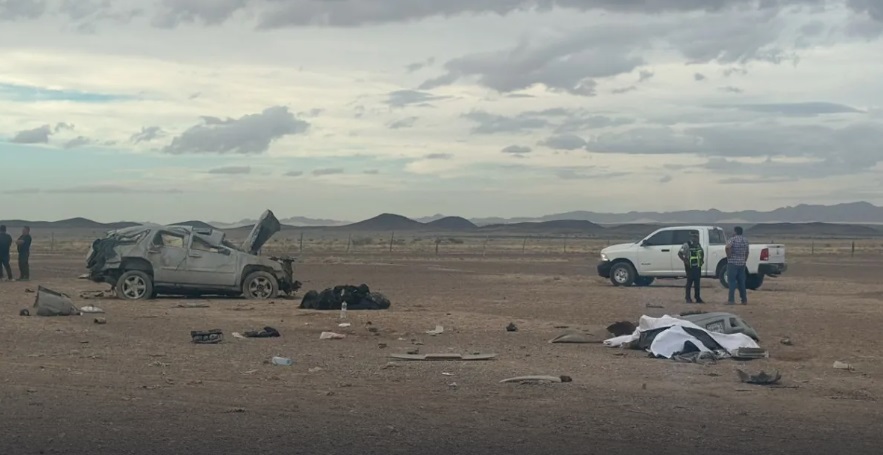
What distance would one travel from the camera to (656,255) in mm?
30078

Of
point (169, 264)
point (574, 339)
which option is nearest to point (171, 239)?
point (169, 264)

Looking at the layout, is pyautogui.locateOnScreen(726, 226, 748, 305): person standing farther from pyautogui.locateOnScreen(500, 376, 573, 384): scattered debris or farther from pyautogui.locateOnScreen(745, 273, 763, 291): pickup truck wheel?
pyautogui.locateOnScreen(500, 376, 573, 384): scattered debris

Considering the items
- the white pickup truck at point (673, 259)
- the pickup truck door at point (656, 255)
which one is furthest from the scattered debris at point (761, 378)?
the pickup truck door at point (656, 255)

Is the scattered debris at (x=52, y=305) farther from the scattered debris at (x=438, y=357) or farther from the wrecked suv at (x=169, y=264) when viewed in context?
the scattered debris at (x=438, y=357)

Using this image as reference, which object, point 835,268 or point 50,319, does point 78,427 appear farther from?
point 835,268

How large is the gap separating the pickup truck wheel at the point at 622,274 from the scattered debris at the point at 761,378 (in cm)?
1787

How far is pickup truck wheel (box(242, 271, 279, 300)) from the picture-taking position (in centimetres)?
2386

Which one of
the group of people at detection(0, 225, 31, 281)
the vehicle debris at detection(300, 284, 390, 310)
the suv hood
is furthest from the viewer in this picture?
the group of people at detection(0, 225, 31, 281)

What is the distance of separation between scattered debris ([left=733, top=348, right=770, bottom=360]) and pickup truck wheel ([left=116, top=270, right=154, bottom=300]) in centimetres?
1329

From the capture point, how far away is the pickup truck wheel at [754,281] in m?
29.0

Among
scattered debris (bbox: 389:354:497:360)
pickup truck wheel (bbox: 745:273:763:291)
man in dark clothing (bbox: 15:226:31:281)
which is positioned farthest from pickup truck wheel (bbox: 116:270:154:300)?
pickup truck wheel (bbox: 745:273:763:291)

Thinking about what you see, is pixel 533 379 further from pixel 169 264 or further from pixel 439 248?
pixel 439 248

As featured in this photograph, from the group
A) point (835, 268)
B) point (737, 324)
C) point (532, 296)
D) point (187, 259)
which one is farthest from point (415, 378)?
point (835, 268)

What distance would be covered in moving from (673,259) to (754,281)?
2133 millimetres
